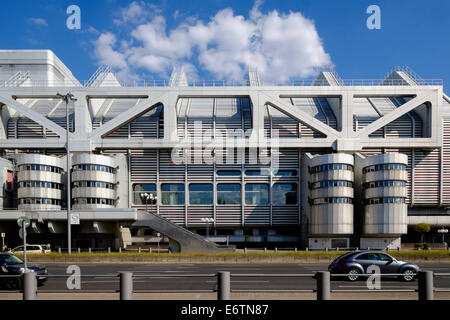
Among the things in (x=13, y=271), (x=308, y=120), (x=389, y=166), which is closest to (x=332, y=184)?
(x=389, y=166)

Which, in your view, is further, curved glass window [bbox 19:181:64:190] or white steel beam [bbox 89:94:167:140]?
white steel beam [bbox 89:94:167:140]

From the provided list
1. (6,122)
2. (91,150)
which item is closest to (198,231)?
(91,150)

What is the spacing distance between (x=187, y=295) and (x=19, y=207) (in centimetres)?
4155

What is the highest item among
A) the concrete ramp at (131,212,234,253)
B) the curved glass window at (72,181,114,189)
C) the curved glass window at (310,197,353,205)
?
the curved glass window at (72,181,114,189)

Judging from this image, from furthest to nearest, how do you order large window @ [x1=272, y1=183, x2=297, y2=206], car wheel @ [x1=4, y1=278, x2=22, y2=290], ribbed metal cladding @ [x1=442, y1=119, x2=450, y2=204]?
large window @ [x1=272, y1=183, x2=297, y2=206], ribbed metal cladding @ [x1=442, y1=119, x2=450, y2=204], car wheel @ [x1=4, y1=278, x2=22, y2=290]

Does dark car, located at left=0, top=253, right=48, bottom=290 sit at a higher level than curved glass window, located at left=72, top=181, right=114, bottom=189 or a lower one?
lower

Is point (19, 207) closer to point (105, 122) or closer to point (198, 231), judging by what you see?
point (105, 122)

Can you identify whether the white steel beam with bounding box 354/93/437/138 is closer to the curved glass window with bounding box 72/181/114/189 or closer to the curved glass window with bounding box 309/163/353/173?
the curved glass window with bounding box 309/163/353/173

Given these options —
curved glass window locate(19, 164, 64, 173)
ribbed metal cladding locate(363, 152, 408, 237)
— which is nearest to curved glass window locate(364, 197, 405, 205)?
ribbed metal cladding locate(363, 152, 408, 237)

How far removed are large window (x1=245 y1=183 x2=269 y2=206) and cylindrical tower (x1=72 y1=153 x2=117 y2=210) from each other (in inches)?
743

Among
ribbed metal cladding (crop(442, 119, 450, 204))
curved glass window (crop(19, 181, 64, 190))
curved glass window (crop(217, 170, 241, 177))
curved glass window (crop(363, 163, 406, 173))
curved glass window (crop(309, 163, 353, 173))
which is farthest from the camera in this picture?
curved glass window (crop(217, 170, 241, 177))

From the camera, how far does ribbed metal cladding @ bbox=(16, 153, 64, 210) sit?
4625cm

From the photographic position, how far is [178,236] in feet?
139

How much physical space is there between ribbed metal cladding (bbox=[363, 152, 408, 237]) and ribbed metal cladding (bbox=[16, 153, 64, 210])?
40.6 metres
